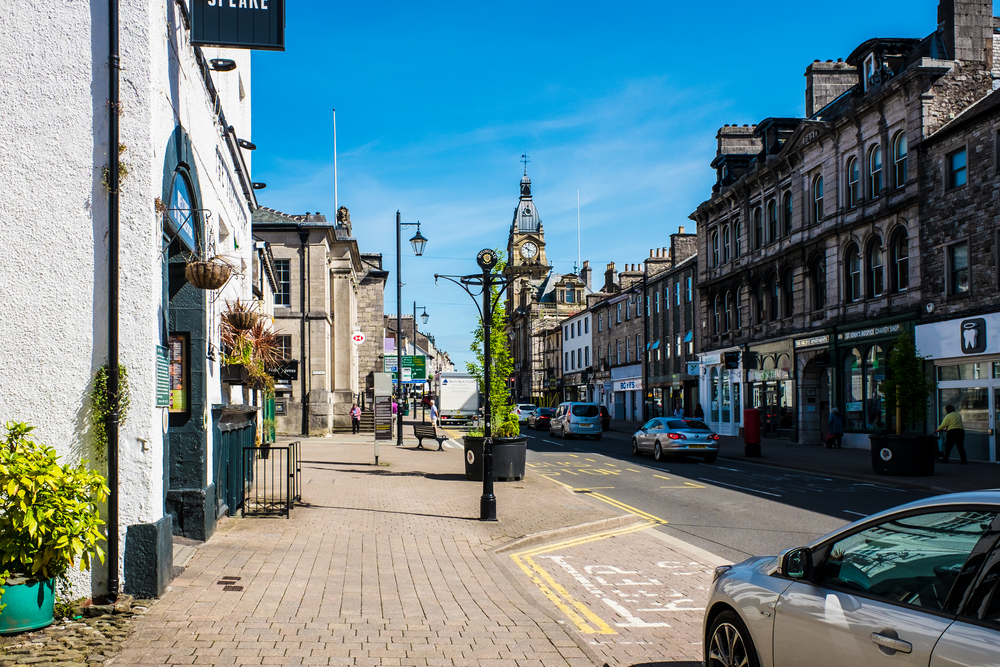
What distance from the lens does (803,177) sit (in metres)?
34.8

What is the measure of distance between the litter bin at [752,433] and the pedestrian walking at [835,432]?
16.8ft

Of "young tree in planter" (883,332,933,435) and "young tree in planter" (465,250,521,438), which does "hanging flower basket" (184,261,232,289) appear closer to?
"young tree in planter" (465,250,521,438)

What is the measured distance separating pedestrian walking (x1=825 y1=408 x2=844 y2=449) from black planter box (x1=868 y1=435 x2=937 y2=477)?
36.5ft

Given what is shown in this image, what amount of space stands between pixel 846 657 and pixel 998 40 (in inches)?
1247

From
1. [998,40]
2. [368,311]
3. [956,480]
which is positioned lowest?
[956,480]

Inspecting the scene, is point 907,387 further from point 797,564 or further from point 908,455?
point 797,564

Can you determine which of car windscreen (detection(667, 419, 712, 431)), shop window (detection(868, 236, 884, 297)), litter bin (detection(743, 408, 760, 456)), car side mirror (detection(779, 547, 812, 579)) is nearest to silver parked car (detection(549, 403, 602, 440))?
litter bin (detection(743, 408, 760, 456))

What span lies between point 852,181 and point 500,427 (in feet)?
65.2

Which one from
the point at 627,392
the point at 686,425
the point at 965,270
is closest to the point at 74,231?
the point at 686,425

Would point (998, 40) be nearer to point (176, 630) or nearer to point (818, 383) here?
point (818, 383)

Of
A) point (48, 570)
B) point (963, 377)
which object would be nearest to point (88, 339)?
point (48, 570)

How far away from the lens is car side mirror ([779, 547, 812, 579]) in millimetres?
4438

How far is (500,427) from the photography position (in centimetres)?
1883

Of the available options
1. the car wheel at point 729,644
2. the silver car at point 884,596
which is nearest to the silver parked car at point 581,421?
the car wheel at point 729,644
